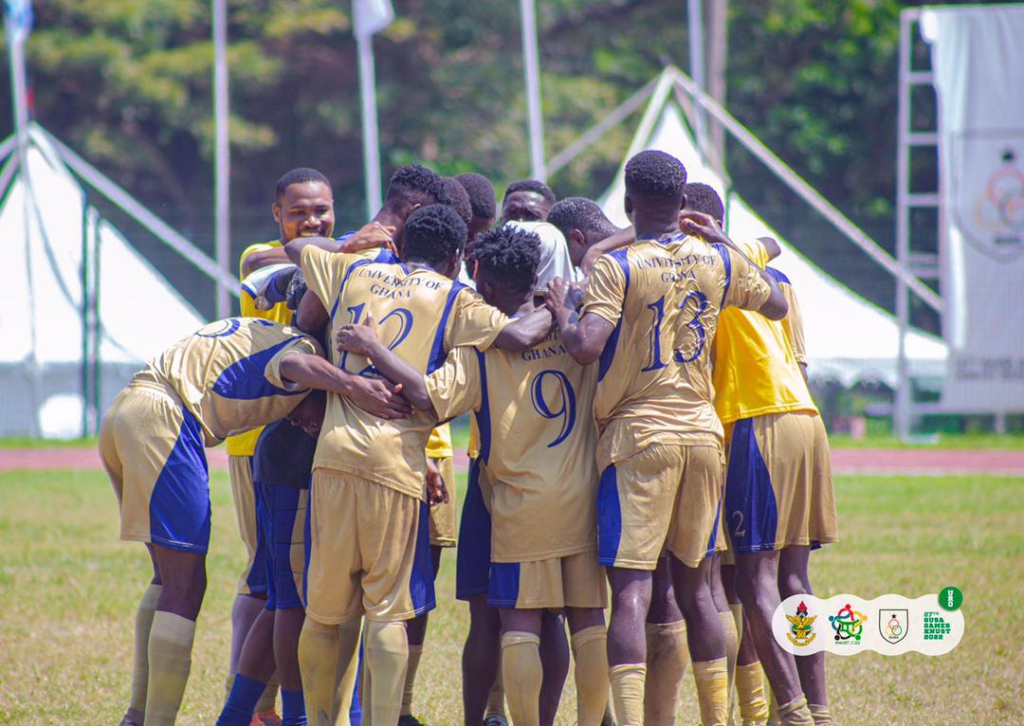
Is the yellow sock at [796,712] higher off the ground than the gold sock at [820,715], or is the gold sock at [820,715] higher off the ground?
the yellow sock at [796,712]

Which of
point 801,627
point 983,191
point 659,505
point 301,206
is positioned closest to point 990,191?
point 983,191

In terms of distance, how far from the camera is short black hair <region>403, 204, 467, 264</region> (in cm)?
513

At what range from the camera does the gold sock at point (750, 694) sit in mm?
5668

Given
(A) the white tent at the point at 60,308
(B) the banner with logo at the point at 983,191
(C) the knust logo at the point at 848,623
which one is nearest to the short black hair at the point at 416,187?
(C) the knust logo at the point at 848,623

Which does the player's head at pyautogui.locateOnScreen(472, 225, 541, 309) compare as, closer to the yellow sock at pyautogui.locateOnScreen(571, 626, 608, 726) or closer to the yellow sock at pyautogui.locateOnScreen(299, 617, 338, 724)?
the yellow sock at pyautogui.locateOnScreen(571, 626, 608, 726)

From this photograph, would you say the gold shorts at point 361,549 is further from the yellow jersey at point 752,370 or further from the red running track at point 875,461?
the red running track at point 875,461

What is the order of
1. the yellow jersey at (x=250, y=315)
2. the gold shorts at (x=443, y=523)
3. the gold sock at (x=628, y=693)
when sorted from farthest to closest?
the yellow jersey at (x=250, y=315)
the gold shorts at (x=443, y=523)
the gold sock at (x=628, y=693)

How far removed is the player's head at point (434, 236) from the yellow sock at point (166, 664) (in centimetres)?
176

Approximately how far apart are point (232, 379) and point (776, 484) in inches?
92.2

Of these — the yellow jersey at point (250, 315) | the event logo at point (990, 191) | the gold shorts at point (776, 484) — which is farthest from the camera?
the event logo at point (990, 191)

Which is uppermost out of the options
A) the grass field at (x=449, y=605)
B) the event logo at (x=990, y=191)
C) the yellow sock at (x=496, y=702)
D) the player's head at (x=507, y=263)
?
the event logo at (x=990, y=191)

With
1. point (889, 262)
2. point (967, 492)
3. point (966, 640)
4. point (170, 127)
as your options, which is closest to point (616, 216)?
point (889, 262)

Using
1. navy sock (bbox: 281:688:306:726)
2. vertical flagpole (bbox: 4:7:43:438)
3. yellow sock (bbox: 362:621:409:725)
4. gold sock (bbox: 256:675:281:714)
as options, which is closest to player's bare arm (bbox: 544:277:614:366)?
yellow sock (bbox: 362:621:409:725)

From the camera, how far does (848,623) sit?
5.75 m
